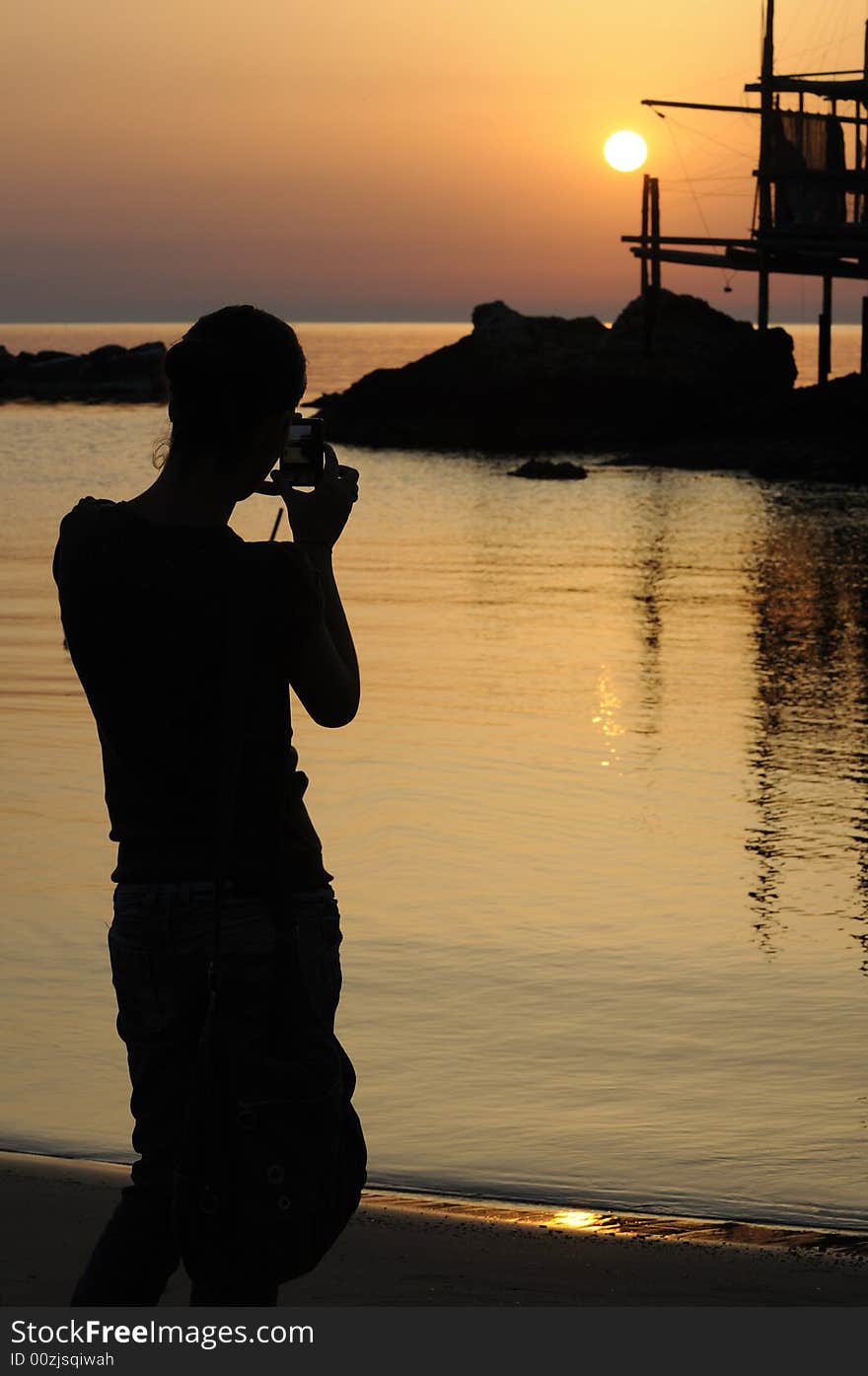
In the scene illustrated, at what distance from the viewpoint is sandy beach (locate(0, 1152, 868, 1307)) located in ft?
11.7

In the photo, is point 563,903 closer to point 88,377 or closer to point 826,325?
point 826,325

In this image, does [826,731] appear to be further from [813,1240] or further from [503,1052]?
[813,1240]

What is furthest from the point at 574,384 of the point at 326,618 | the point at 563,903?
the point at 326,618

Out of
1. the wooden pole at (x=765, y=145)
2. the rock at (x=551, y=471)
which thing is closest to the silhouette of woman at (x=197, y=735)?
the rock at (x=551, y=471)

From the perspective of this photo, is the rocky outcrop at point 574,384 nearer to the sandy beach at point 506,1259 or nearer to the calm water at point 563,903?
the calm water at point 563,903

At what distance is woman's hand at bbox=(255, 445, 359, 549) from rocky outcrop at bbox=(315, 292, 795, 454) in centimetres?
4670

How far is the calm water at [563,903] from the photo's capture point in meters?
4.82

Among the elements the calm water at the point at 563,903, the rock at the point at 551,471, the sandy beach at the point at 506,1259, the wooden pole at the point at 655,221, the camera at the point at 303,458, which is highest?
the wooden pole at the point at 655,221

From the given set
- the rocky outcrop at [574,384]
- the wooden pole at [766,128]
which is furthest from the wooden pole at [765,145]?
the rocky outcrop at [574,384]

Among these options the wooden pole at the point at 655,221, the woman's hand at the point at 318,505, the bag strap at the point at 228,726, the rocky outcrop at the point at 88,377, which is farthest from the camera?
the rocky outcrop at the point at 88,377

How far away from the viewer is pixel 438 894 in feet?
24.0

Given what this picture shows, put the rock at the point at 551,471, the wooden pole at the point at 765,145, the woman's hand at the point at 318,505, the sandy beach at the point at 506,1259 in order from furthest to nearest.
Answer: the wooden pole at the point at 765,145 → the rock at the point at 551,471 → the sandy beach at the point at 506,1259 → the woman's hand at the point at 318,505

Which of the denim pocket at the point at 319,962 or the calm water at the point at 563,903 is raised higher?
the denim pocket at the point at 319,962

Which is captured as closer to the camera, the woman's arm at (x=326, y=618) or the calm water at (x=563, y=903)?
the woman's arm at (x=326, y=618)
